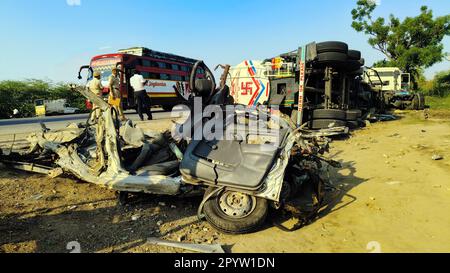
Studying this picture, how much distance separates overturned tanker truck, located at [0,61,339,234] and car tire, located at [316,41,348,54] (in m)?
4.72

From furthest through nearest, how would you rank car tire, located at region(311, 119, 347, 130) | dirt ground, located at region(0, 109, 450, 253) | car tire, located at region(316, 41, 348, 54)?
car tire, located at region(311, 119, 347, 130) → car tire, located at region(316, 41, 348, 54) → dirt ground, located at region(0, 109, 450, 253)

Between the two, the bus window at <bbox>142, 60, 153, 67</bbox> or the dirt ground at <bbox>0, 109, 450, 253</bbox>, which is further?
the bus window at <bbox>142, 60, 153, 67</bbox>

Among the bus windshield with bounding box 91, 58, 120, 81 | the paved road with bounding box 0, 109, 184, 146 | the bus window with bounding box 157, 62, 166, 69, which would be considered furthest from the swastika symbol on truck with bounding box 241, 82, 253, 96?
the bus window with bounding box 157, 62, 166, 69

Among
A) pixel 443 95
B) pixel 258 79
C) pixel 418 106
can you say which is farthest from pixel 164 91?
pixel 443 95

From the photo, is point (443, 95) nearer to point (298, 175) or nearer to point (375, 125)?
point (375, 125)

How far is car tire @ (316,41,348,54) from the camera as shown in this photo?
26.9 feet

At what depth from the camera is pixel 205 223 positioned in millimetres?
3658

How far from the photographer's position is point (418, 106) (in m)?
16.2

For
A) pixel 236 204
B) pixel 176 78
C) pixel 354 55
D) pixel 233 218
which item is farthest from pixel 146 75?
→ pixel 233 218

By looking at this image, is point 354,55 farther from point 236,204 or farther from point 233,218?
point 233,218

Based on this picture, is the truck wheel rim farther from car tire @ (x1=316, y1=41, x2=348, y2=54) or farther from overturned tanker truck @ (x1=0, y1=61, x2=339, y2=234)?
car tire @ (x1=316, y1=41, x2=348, y2=54)

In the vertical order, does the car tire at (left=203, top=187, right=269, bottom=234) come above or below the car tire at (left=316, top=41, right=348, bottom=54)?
below

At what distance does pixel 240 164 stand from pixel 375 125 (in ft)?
30.0
